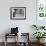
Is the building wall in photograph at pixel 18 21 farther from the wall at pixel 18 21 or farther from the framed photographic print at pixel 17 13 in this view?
the framed photographic print at pixel 17 13

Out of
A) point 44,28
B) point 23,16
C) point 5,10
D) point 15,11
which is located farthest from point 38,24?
point 5,10

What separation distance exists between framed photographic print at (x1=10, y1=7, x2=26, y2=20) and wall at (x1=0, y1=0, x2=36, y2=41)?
128 millimetres

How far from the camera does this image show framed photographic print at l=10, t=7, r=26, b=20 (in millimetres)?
6457

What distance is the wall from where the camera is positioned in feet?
21.2

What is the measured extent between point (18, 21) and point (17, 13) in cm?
34

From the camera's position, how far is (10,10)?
646 centimetres

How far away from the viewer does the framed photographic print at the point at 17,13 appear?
6.46 m

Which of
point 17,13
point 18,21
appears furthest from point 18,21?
point 17,13

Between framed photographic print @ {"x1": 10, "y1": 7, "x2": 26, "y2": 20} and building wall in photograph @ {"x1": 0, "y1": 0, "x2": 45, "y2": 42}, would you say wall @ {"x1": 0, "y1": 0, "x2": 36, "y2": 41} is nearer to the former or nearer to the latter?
building wall in photograph @ {"x1": 0, "y1": 0, "x2": 45, "y2": 42}

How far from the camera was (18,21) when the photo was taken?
257 inches

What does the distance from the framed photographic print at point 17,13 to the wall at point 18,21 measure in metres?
0.13

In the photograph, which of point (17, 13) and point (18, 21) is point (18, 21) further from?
point (17, 13)

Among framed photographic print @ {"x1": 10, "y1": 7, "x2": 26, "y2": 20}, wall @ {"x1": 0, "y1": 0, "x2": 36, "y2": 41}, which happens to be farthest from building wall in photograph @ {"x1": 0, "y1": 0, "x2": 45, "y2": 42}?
framed photographic print @ {"x1": 10, "y1": 7, "x2": 26, "y2": 20}

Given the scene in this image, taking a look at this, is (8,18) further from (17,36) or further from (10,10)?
(17,36)
